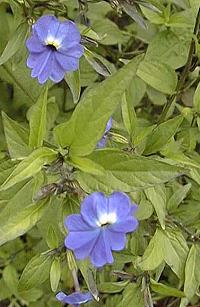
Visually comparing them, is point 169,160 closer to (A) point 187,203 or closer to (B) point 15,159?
(B) point 15,159

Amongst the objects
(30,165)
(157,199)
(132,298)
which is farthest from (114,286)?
(30,165)

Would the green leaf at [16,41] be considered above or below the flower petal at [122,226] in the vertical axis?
above

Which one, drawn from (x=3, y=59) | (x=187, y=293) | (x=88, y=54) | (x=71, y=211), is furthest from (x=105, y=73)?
(x=187, y=293)

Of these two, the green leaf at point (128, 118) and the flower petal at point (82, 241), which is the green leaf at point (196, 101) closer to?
the green leaf at point (128, 118)

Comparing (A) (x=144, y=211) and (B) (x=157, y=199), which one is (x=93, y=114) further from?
(A) (x=144, y=211)

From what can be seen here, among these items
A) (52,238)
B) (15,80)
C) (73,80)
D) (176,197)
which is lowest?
(176,197)

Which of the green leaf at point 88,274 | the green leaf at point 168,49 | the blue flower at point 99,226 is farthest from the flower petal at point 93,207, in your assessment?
the green leaf at point 168,49

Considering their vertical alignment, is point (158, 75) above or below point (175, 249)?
above
